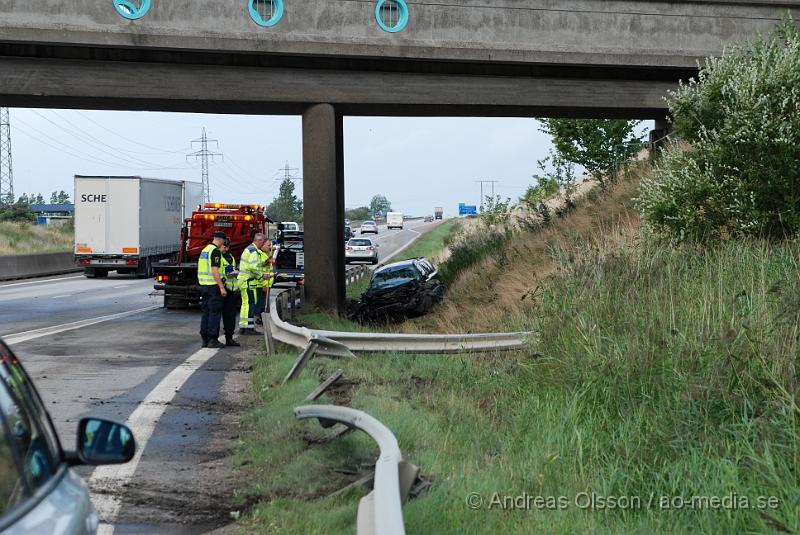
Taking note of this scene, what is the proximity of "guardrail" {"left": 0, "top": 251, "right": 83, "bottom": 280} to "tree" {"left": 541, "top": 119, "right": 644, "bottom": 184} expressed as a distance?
22065 mm

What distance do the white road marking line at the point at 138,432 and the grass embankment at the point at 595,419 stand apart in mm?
872

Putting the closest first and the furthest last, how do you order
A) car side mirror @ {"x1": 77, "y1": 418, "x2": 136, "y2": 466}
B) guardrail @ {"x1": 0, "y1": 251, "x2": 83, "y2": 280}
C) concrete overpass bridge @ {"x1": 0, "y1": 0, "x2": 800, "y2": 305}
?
car side mirror @ {"x1": 77, "y1": 418, "x2": 136, "y2": 466} < concrete overpass bridge @ {"x1": 0, "y1": 0, "x2": 800, "y2": 305} < guardrail @ {"x1": 0, "y1": 251, "x2": 83, "y2": 280}

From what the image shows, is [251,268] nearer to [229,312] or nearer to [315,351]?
[229,312]

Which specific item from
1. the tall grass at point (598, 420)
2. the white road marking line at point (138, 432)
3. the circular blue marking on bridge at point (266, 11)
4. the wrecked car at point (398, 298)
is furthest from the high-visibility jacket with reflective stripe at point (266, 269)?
the tall grass at point (598, 420)

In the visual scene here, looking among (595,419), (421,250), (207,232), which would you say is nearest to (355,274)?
(207,232)

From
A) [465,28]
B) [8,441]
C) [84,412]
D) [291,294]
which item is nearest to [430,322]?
[291,294]

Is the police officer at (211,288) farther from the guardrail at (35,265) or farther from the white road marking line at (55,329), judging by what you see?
the guardrail at (35,265)

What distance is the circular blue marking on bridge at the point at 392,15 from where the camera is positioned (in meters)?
21.1

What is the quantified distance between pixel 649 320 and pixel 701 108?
804 centimetres

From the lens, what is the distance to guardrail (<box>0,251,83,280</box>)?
41562mm

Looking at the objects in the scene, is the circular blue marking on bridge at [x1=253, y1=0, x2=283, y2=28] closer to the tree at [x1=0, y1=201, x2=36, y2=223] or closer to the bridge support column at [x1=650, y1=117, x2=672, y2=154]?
the bridge support column at [x1=650, y1=117, x2=672, y2=154]

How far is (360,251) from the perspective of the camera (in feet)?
189

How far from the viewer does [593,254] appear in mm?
12422

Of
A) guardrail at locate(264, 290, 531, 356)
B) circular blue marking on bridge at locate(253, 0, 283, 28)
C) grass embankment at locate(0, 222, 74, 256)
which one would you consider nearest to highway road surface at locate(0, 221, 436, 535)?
guardrail at locate(264, 290, 531, 356)
